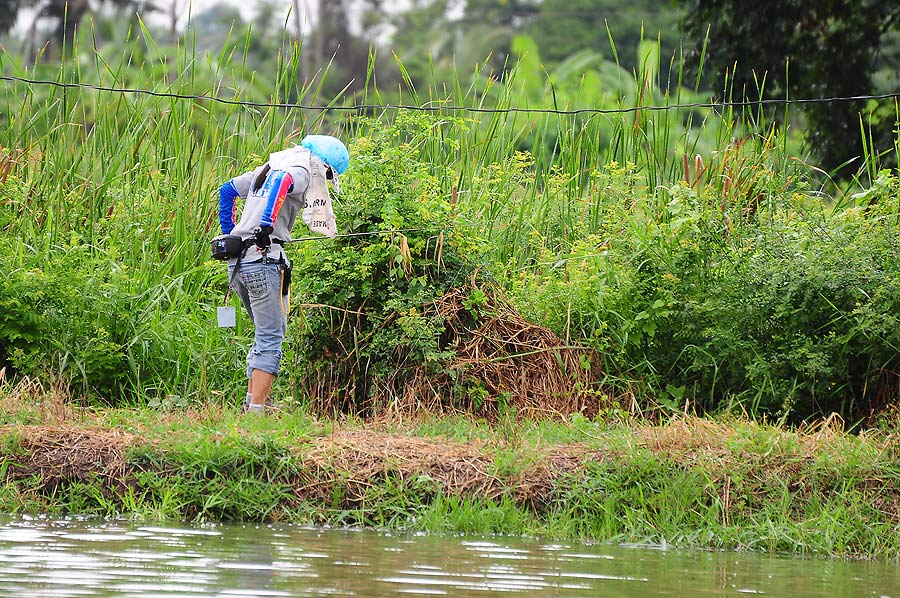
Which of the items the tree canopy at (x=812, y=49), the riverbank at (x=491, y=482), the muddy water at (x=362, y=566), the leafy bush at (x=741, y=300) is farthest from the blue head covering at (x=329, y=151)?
the tree canopy at (x=812, y=49)

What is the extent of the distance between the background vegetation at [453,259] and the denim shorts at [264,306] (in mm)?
625

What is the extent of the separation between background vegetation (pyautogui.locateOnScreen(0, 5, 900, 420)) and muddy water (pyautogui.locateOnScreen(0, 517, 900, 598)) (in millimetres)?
2349

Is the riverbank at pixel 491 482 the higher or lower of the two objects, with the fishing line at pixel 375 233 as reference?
lower

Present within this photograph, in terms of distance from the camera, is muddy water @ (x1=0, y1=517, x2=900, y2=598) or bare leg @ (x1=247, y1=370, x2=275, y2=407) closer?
muddy water @ (x1=0, y1=517, x2=900, y2=598)

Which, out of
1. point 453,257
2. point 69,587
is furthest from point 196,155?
point 69,587

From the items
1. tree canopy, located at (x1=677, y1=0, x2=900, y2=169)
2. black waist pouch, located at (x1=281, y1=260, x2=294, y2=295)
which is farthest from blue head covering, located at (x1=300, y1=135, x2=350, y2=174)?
tree canopy, located at (x1=677, y1=0, x2=900, y2=169)

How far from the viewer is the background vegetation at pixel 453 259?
8.55 m

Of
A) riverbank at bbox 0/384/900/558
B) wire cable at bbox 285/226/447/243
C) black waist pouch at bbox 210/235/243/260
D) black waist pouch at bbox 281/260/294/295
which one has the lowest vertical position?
riverbank at bbox 0/384/900/558

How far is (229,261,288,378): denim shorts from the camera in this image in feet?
26.7

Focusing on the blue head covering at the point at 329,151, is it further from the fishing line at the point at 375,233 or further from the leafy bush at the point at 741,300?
the leafy bush at the point at 741,300

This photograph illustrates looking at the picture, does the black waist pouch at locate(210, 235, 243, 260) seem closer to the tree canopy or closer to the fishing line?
the fishing line

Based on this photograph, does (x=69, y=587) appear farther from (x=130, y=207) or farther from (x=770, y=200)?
(x=770, y=200)

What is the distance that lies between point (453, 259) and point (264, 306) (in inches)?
61.3

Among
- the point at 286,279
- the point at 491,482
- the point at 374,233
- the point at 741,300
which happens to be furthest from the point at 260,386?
the point at 741,300
